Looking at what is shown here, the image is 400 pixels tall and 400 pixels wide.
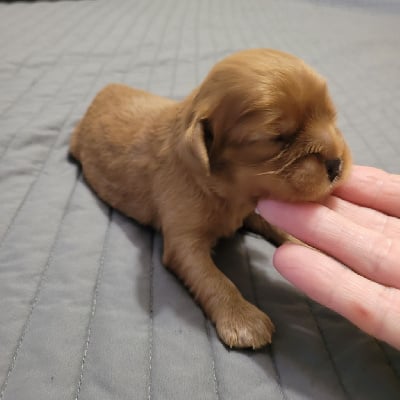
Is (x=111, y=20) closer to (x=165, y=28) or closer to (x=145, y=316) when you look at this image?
(x=165, y=28)

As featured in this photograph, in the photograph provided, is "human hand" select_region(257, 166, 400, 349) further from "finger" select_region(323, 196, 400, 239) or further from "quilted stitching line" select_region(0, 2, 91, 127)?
"quilted stitching line" select_region(0, 2, 91, 127)

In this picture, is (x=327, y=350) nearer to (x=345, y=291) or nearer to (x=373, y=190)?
(x=345, y=291)

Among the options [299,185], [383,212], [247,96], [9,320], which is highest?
[247,96]

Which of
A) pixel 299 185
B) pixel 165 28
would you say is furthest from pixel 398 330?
pixel 165 28

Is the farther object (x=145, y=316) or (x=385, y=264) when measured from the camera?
(x=145, y=316)

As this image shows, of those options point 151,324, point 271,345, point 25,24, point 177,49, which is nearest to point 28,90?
point 177,49
